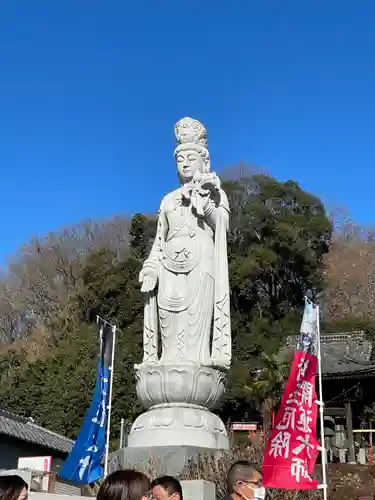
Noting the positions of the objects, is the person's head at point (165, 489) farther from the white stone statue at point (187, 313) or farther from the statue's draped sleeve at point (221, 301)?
the statue's draped sleeve at point (221, 301)

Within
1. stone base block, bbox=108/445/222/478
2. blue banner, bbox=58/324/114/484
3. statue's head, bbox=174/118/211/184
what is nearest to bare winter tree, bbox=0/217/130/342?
blue banner, bbox=58/324/114/484

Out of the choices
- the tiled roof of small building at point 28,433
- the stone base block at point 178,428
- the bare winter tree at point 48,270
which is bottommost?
the stone base block at point 178,428

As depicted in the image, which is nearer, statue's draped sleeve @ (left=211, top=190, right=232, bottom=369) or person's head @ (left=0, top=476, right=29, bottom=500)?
person's head @ (left=0, top=476, right=29, bottom=500)

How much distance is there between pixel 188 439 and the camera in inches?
277

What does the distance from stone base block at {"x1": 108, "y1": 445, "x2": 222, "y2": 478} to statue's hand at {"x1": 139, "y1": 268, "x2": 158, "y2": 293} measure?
1.84 metres

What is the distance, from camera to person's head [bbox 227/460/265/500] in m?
3.24

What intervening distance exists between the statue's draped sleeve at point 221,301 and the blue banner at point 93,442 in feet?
7.69

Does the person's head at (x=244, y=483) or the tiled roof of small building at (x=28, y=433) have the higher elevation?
the tiled roof of small building at (x=28, y=433)

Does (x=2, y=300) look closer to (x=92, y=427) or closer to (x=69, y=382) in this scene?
(x=69, y=382)

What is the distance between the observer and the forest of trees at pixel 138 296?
23281mm

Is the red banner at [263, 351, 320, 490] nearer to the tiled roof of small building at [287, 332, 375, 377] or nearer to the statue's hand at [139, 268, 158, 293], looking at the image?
the statue's hand at [139, 268, 158, 293]

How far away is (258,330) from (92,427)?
1722cm

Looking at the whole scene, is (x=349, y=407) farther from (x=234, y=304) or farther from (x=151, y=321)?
(x=151, y=321)

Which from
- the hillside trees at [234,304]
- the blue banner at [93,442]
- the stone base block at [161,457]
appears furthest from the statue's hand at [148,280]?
the hillside trees at [234,304]
